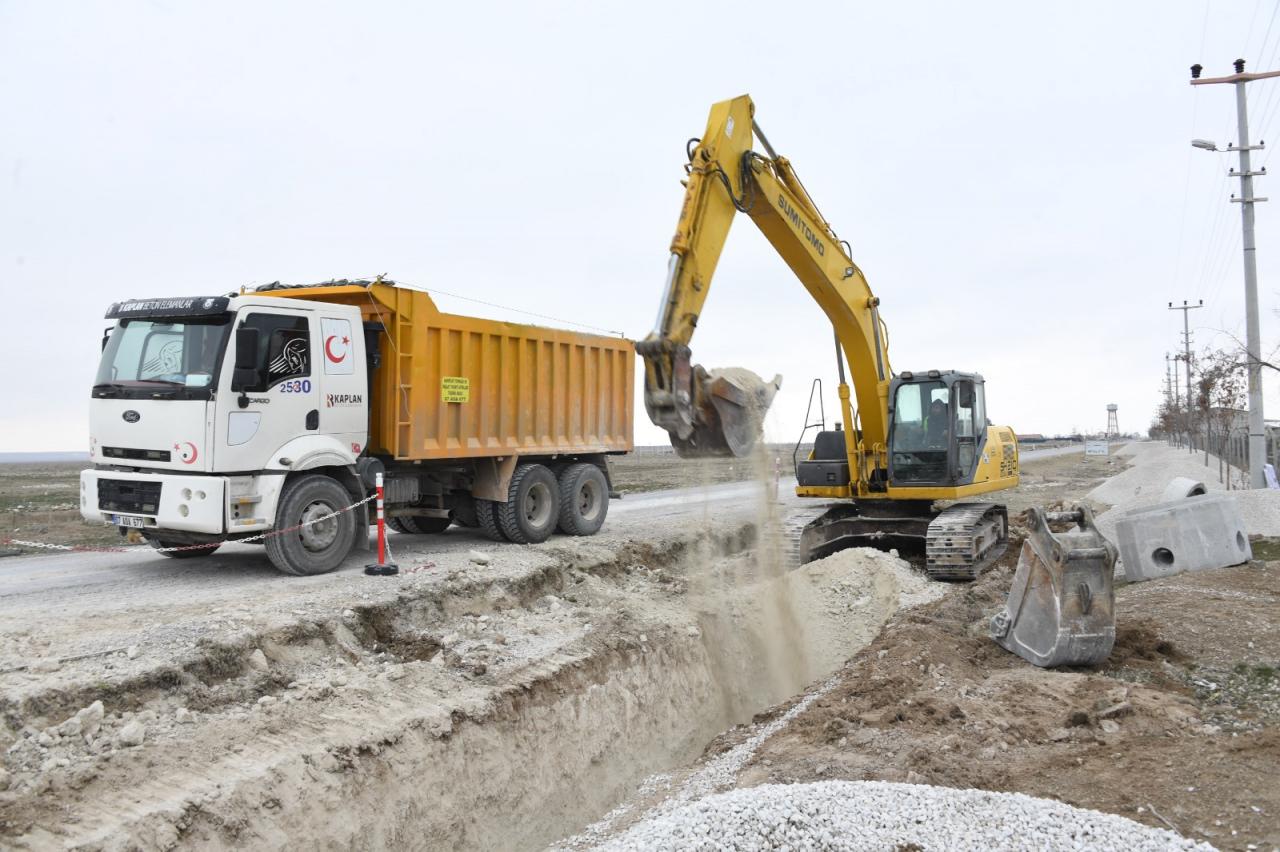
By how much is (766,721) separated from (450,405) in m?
5.33

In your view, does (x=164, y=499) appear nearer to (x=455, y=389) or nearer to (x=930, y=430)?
(x=455, y=389)

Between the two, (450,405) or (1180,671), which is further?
(450,405)

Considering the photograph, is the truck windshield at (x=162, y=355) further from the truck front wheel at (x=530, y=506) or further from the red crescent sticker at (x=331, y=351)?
the truck front wheel at (x=530, y=506)

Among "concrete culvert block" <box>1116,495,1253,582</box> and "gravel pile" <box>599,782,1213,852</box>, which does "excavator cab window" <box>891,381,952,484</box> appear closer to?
"concrete culvert block" <box>1116,495,1253,582</box>

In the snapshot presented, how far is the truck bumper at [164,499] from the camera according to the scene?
27.3ft

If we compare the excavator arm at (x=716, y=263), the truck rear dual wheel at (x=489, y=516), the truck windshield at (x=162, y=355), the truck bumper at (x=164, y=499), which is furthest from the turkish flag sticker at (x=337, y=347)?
the excavator arm at (x=716, y=263)

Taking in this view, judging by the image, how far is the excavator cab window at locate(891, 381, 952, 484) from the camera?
36.5ft

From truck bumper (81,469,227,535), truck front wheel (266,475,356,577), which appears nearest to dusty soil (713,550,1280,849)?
truck front wheel (266,475,356,577)

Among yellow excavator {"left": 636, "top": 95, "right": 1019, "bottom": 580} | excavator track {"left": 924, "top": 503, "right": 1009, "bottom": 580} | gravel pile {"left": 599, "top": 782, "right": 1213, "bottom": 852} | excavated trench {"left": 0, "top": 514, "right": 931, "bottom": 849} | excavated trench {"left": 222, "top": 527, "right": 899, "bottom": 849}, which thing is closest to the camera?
gravel pile {"left": 599, "top": 782, "right": 1213, "bottom": 852}

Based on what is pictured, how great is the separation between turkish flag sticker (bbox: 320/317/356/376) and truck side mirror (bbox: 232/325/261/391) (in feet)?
2.89

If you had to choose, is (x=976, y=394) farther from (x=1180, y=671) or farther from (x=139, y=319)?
(x=139, y=319)

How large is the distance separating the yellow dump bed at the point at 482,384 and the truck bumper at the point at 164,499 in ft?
6.90

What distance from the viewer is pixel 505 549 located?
10883mm

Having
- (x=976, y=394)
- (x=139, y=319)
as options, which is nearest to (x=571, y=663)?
(x=139, y=319)
